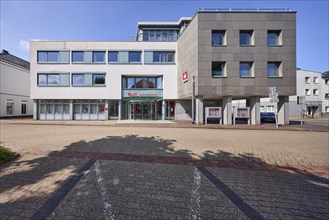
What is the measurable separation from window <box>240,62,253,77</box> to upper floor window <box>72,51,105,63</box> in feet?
58.7

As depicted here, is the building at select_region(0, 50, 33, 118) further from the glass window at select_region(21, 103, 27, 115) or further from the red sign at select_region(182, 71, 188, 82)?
the red sign at select_region(182, 71, 188, 82)

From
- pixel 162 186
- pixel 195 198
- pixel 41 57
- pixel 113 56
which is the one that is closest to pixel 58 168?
pixel 162 186

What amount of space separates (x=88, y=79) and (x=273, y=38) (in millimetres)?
23036

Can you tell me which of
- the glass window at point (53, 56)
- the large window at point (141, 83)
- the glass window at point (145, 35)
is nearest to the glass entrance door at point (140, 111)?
the large window at point (141, 83)

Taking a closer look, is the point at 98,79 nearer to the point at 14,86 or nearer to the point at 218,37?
the point at 218,37

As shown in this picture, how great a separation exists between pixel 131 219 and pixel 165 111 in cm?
2111

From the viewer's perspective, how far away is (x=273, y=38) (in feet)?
57.8

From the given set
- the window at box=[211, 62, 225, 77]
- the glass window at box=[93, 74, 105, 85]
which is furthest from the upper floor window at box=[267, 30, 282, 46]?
the glass window at box=[93, 74, 105, 85]

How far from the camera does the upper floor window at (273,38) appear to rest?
1753 centimetres

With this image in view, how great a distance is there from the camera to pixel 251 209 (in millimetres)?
2953

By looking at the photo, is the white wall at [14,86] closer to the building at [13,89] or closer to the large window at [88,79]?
the building at [13,89]

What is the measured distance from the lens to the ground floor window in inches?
907

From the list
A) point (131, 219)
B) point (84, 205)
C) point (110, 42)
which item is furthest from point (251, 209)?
point (110, 42)

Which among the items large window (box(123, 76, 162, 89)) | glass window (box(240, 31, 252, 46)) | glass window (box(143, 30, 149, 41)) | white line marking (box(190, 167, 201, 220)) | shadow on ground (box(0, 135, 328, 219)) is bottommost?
white line marking (box(190, 167, 201, 220))
